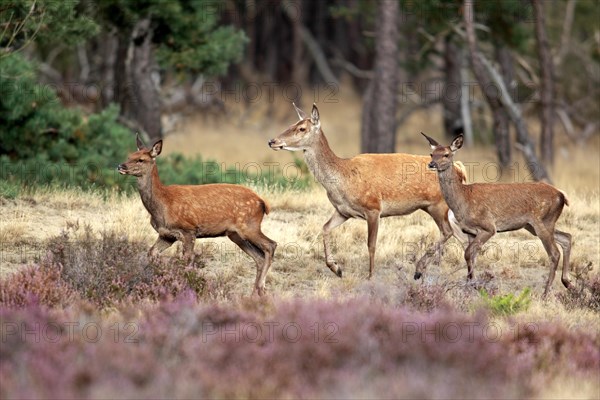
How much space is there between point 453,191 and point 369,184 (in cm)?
104

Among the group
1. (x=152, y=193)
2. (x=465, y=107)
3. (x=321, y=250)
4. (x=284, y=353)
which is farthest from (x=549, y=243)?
(x=465, y=107)

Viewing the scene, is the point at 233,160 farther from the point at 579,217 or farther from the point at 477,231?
the point at 477,231

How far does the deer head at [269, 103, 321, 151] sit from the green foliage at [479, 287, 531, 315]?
3023 millimetres

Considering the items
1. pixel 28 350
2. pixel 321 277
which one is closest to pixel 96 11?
pixel 321 277

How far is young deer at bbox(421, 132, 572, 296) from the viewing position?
12520mm

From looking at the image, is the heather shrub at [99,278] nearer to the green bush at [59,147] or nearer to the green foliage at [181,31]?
the green bush at [59,147]

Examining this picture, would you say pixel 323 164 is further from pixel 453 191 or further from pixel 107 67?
pixel 107 67

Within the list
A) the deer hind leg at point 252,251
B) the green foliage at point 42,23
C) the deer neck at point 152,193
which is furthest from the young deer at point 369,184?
the green foliage at point 42,23

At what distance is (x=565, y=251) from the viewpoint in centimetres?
1311

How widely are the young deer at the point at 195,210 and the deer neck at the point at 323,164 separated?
1.19 meters

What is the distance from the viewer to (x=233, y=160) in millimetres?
28656

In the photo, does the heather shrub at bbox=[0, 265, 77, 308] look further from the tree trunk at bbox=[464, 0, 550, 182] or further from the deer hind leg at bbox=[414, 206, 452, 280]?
the tree trunk at bbox=[464, 0, 550, 182]

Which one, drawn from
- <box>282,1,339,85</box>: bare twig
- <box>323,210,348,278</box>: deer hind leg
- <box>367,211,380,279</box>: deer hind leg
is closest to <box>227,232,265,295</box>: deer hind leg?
<box>323,210,348,278</box>: deer hind leg

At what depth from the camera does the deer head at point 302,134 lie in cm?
1302
